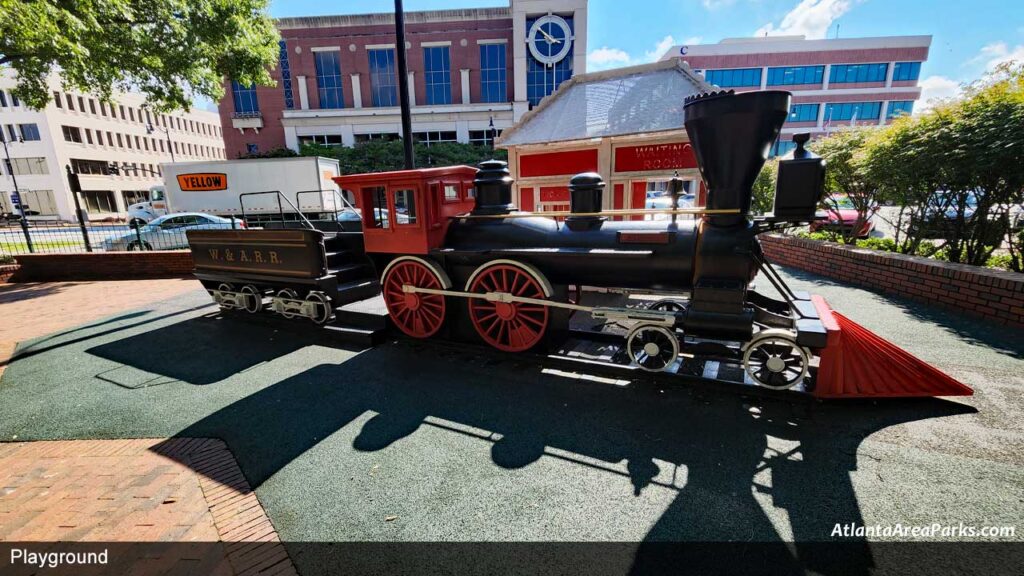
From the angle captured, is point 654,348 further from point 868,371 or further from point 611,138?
point 611,138

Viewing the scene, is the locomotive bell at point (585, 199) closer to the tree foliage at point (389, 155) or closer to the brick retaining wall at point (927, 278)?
the brick retaining wall at point (927, 278)

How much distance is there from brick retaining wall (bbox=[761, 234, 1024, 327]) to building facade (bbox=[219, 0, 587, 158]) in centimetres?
2834

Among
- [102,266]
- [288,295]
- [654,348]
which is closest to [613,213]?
[654,348]

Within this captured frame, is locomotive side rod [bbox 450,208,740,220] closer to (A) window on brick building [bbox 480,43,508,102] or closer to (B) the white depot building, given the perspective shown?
(A) window on brick building [bbox 480,43,508,102]

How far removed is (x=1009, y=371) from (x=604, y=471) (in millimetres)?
5033

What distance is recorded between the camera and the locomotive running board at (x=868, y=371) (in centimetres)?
398

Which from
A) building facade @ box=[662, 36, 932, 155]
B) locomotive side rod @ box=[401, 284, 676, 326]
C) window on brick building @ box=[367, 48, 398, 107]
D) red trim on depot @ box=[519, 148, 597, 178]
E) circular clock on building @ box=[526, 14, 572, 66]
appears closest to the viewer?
locomotive side rod @ box=[401, 284, 676, 326]

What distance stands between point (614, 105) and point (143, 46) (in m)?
12.3

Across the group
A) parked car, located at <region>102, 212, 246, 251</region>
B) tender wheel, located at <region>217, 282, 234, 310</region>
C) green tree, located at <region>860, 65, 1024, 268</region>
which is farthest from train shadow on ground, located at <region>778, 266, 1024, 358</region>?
parked car, located at <region>102, 212, 246, 251</region>

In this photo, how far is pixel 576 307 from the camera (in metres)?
5.02

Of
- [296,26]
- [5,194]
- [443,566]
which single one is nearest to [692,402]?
[443,566]

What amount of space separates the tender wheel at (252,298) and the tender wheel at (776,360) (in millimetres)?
7919

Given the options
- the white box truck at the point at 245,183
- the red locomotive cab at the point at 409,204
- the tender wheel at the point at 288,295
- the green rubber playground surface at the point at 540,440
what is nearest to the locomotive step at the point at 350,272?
the tender wheel at the point at 288,295

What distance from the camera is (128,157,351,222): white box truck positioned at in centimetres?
1884
